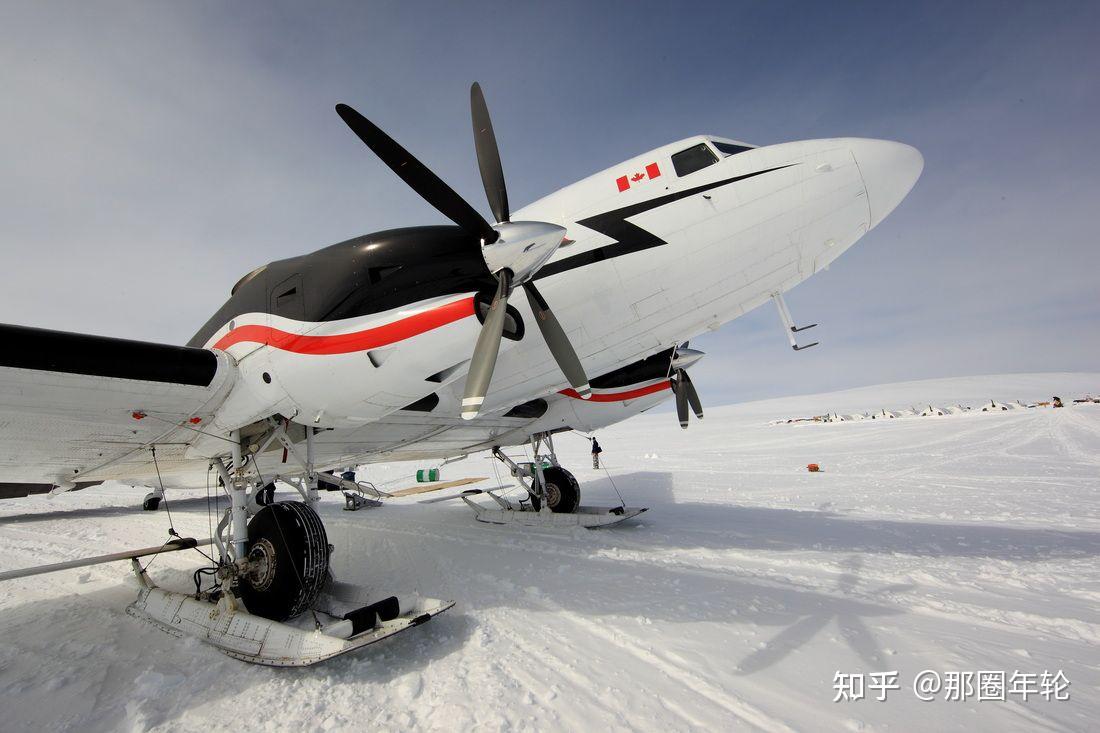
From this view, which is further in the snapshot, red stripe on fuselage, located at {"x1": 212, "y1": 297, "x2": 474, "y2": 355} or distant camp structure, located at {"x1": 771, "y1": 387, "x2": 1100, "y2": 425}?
distant camp structure, located at {"x1": 771, "y1": 387, "x2": 1100, "y2": 425}

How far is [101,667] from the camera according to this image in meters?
4.24

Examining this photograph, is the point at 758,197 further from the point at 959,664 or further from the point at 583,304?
the point at 959,664

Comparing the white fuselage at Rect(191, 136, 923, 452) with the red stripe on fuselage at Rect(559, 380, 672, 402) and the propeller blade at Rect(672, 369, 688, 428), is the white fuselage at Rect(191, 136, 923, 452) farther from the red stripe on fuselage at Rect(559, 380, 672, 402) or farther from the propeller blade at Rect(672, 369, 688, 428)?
the propeller blade at Rect(672, 369, 688, 428)

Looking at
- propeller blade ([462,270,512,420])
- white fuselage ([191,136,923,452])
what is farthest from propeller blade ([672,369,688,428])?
propeller blade ([462,270,512,420])

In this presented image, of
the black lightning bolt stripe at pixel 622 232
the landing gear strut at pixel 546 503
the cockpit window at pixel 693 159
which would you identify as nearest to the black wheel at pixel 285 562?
the black lightning bolt stripe at pixel 622 232

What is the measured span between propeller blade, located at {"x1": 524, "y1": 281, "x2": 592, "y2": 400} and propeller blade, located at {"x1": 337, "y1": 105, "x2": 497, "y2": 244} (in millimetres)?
930

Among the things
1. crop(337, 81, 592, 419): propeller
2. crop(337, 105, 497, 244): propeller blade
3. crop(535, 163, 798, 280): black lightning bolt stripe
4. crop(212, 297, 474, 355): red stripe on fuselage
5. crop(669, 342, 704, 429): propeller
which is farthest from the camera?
crop(669, 342, 704, 429): propeller

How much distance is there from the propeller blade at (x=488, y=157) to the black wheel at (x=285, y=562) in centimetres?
416

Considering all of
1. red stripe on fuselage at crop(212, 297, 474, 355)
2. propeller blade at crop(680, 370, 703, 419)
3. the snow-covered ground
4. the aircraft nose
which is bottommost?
the snow-covered ground

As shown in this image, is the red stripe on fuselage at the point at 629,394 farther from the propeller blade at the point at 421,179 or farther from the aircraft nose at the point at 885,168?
the propeller blade at the point at 421,179

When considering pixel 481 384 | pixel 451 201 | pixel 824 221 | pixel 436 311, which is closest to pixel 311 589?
pixel 481 384

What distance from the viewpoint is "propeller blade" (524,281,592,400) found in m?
5.13

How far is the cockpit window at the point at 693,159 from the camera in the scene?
5445 millimetres

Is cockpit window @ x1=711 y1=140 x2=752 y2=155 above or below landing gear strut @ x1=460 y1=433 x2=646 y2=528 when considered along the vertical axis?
above
